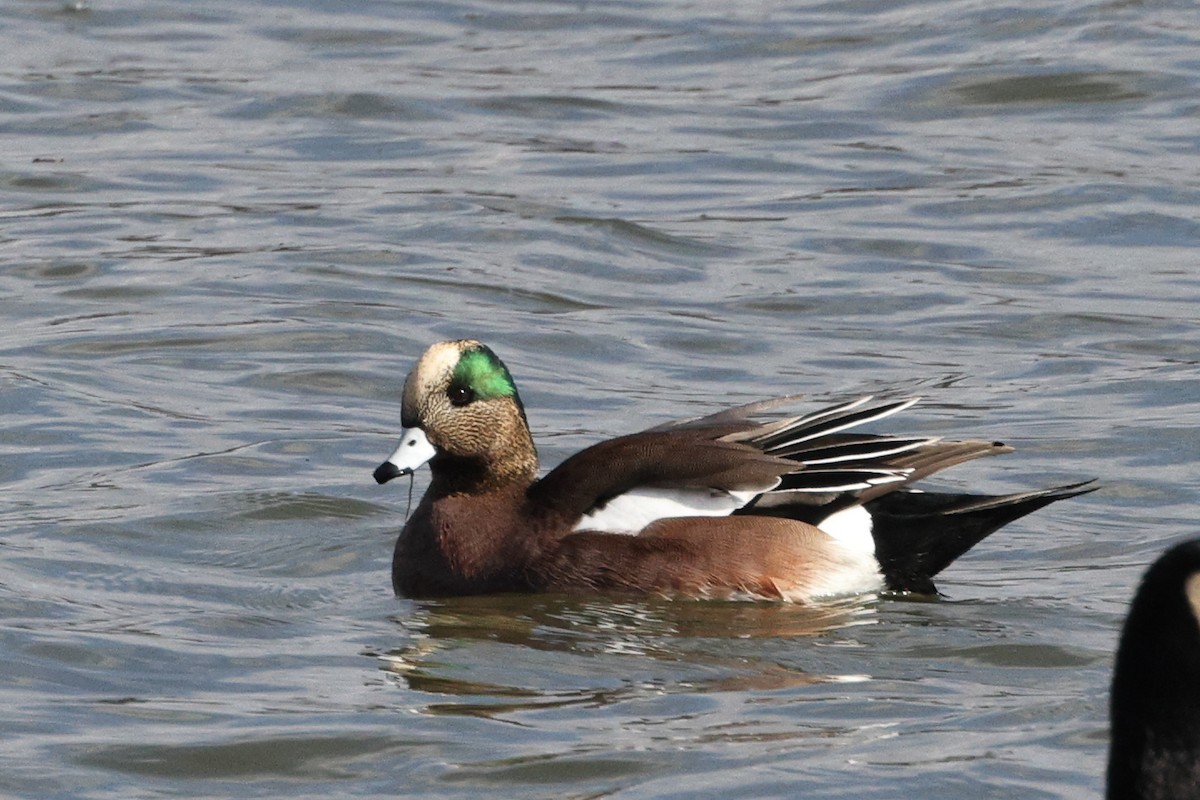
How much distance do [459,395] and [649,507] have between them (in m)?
0.78

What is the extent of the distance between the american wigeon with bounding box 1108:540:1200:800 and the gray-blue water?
159cm

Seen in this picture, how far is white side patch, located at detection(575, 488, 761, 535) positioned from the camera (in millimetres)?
7906

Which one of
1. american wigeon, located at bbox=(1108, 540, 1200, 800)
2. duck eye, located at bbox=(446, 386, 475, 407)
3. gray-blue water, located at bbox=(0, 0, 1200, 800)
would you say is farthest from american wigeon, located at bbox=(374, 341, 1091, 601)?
american wigeon, located at bbox=(1108, 540, 1200, 800)

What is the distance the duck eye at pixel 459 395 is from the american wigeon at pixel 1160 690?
4115mm

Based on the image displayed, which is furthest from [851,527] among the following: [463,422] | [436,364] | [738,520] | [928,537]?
[436,364]

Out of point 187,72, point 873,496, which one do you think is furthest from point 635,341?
point 187,72

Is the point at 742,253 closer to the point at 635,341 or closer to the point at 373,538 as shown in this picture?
the point at 635,341

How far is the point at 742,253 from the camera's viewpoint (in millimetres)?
12906

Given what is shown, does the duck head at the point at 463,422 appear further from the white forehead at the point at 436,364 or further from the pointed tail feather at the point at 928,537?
the pointed tail feather at the point at 928,537

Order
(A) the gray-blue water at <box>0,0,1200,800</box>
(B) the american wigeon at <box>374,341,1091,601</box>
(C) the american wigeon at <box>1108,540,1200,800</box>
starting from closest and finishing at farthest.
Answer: (C) the american wigeon at <box>1108,540,1200,800</box> < (A) the gray-blue water at <box>0,0,1200,800</box> < (B) the american wigeon at <box>374,341,1091,601</box>

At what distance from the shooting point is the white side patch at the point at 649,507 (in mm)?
7906

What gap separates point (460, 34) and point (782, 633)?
11.0 m

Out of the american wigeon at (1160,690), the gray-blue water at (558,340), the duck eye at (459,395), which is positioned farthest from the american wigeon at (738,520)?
the american wigeon at (1160,690)

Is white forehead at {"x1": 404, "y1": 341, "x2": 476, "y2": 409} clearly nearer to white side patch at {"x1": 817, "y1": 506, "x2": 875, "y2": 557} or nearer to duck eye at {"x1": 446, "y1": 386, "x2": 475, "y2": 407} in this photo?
duck eye at {"x1": 446, "y1": 386, "x2": 475, "y2": 407}
